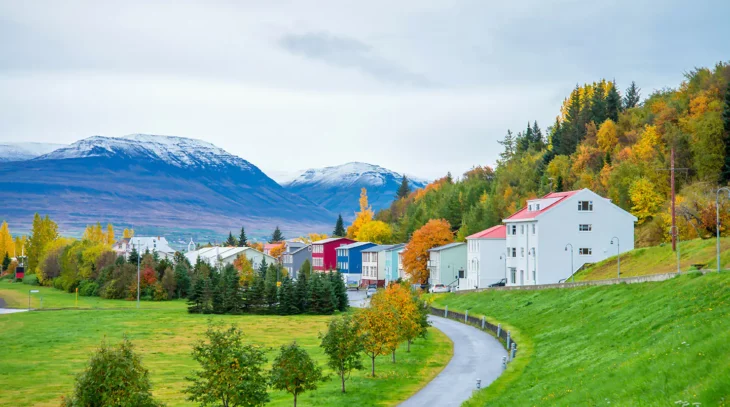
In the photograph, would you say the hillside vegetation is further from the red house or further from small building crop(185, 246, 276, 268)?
small building crop(185, 246, 276, 268)

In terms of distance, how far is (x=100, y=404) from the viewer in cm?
2298

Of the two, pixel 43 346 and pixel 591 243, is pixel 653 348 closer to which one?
pixel 43 346

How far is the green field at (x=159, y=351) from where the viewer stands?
4041 centimetres

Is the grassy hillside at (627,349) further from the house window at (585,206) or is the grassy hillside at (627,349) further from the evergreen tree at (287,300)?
the evergreen tree at (287,300)

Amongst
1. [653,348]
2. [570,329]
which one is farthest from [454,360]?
[653,348]

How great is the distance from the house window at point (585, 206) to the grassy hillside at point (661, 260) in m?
7.06

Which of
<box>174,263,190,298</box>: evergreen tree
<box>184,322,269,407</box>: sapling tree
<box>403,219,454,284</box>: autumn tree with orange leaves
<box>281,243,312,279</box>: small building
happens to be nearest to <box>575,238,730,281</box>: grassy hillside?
<box>184,322,269,407</box>: sapling tree

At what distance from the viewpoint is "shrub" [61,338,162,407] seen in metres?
22.9

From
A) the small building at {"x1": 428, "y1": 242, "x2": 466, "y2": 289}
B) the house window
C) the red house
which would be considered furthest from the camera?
the red house

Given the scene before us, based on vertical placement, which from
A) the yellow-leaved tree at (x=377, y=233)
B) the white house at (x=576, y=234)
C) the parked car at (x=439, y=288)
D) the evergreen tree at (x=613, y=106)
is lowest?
the parked car at (x=439, y=288)

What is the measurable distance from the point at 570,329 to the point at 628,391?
22128mm

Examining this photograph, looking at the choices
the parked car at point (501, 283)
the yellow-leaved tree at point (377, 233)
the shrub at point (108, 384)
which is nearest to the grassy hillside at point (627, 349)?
the shrub at point (108, 384)

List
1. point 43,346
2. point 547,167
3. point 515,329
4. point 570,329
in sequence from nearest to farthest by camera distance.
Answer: point 570,329
point 515,329
point 43,346
point 547,167

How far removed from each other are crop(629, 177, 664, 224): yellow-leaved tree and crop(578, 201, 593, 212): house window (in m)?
13.9
